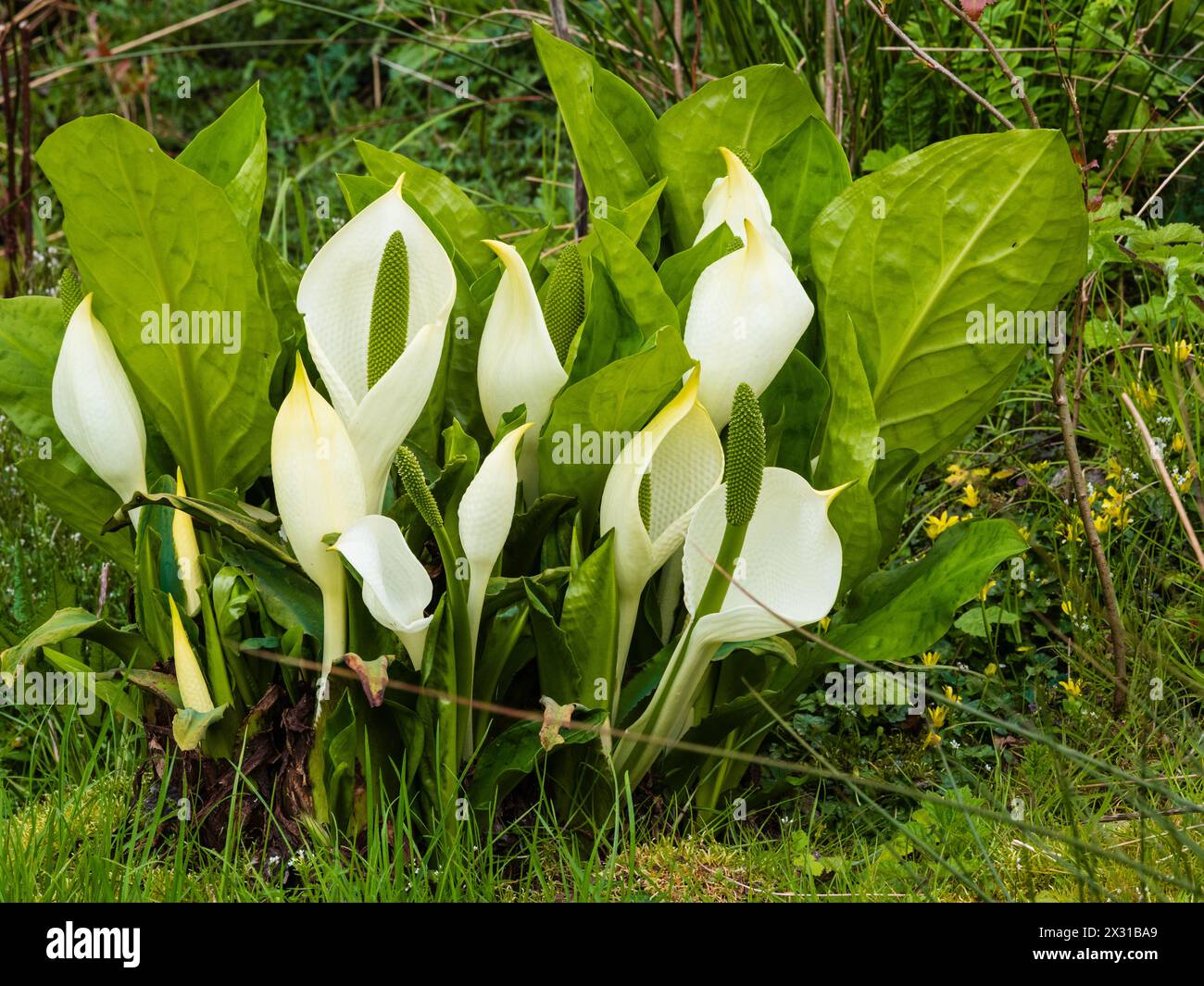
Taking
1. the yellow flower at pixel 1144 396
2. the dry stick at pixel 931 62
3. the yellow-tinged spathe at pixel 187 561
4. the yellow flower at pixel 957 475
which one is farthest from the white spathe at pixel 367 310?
the yellow flower at pixel 1144 396

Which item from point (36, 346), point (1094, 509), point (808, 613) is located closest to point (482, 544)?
point (808, 613)

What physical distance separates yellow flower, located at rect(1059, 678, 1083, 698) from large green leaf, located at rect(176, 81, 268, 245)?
1531 mm

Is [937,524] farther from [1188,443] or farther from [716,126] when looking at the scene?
[716,126]

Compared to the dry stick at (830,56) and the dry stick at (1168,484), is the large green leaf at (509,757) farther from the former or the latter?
the dry stick at (830,56)

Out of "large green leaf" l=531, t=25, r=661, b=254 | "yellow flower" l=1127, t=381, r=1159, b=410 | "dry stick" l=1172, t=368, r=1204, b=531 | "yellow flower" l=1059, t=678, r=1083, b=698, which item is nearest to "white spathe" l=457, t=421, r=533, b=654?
"large green leaf" l=531, t=25, r=661, b=254

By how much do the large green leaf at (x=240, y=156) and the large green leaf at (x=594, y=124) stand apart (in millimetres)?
448

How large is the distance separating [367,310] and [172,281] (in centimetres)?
27

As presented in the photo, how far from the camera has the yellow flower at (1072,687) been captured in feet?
7.50

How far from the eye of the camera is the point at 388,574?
1633 mm

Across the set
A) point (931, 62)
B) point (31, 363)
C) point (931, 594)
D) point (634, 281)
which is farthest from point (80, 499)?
point (931, 62)

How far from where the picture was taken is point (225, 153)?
208 cm

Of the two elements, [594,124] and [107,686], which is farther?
[594,124]
